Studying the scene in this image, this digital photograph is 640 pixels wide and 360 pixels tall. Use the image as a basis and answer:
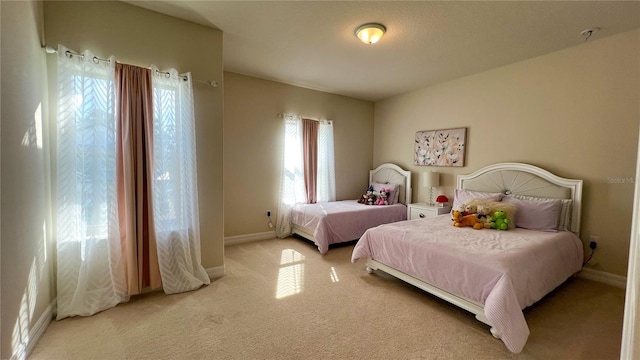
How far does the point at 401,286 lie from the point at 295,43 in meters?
2.84

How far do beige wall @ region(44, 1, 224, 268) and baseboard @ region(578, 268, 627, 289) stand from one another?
3992 mm

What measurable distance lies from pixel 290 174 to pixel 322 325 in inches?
108

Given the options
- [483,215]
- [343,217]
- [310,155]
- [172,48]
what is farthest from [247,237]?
[483,215]

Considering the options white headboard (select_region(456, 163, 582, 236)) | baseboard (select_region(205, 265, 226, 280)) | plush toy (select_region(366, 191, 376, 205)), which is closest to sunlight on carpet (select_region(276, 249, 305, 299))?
baseboard (select_region(205, 265, 226, 280))

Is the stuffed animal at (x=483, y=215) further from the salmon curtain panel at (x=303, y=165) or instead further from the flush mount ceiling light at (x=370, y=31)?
the salmon curtain panel at (x=303, y=165)

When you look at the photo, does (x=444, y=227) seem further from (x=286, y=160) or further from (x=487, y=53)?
(x=286, y=160)

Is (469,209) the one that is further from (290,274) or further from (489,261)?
(290,274)

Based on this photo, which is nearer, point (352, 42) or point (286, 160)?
point (352, 42)

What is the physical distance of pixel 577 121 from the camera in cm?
292

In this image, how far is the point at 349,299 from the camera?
2.40 metres

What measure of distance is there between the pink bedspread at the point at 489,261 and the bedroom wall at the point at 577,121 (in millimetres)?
493

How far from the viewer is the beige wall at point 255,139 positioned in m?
3.94

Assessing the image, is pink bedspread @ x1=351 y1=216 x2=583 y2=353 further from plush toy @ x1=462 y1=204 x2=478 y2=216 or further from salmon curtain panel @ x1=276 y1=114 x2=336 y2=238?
salmon curtain panel @ x1=276 y1=114 x2=336 y2=238

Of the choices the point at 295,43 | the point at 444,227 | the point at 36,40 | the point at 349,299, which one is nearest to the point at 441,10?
the point at 295,43
